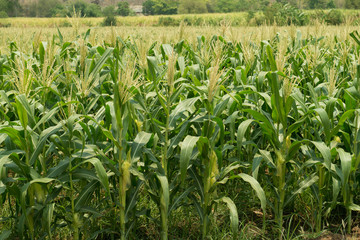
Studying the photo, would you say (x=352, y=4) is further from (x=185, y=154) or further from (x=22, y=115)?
(x=22, y=115)

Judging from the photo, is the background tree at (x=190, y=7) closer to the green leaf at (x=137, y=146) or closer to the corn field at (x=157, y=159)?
the corn field at (x=157, y=159)

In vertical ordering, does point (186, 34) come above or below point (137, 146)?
above

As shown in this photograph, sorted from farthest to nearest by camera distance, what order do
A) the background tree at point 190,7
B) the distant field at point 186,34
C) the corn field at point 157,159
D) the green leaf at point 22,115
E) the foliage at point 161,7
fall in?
the foliage at point 161,7 < the background tree at point 190,7 < the distant field at point 186,34 < the corn field at point 157,159 < the green leaf at point 22,115

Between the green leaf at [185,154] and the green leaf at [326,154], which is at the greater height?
the green leaf at [185,154]

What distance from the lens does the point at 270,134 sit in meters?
3.09

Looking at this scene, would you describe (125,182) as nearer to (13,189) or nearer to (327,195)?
(13,189)

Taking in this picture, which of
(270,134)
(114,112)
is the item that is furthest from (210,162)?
(114,112)

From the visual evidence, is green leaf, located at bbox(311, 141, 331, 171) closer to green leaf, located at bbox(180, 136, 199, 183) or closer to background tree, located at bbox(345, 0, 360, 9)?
green leaf, located at bbox(180, 136, 199, 183)

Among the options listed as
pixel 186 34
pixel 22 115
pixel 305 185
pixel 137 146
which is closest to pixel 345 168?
pixel 305 185

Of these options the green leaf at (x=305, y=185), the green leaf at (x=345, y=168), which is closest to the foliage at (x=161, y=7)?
the green leaf at (x=305, y=185)

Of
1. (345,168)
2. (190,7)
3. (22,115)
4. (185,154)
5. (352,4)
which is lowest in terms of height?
(345,168)

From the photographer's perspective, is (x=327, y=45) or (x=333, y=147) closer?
(x=333, y=147)

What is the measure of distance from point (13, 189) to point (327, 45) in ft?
20.5

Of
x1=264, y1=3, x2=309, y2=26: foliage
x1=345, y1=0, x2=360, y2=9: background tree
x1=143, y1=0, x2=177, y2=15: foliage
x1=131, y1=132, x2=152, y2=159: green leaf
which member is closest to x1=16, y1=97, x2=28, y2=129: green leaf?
x1=131, y1=132, x2=152, y2=159: green leaf
